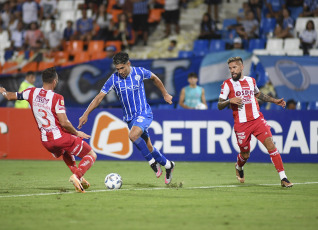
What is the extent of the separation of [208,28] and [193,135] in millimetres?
6082

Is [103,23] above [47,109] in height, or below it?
below

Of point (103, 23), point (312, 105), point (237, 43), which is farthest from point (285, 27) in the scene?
point (103, 23)

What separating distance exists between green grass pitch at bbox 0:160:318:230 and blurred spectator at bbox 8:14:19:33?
13111mm

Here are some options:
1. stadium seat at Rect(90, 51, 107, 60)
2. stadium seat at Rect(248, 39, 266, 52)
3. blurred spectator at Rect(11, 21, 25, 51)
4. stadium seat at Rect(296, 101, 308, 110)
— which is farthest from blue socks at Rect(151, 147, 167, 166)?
blurred spectator at Rect(11, 21, 25, 51)

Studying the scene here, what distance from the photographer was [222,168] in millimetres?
13891

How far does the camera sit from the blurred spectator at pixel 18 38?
23938 millimetres

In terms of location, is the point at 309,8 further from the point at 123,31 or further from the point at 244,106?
the point at 244,106

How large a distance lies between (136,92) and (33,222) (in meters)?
4.07

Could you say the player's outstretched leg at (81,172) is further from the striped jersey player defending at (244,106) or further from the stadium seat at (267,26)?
the stadium seat at (267,26)

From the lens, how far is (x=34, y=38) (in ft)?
77.3

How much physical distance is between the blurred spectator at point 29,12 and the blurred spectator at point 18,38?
0.35 meters

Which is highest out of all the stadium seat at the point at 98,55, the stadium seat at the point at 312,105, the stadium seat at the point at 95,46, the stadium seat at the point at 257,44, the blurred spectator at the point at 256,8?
the blurred spectator at the point at 256,8

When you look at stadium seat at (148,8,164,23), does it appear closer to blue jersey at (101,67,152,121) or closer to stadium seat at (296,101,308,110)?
stadium seat at (296,101,308,110)

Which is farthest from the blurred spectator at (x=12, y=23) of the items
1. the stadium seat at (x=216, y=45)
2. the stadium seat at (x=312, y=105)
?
the stadium seat at (x=312, y=105)
